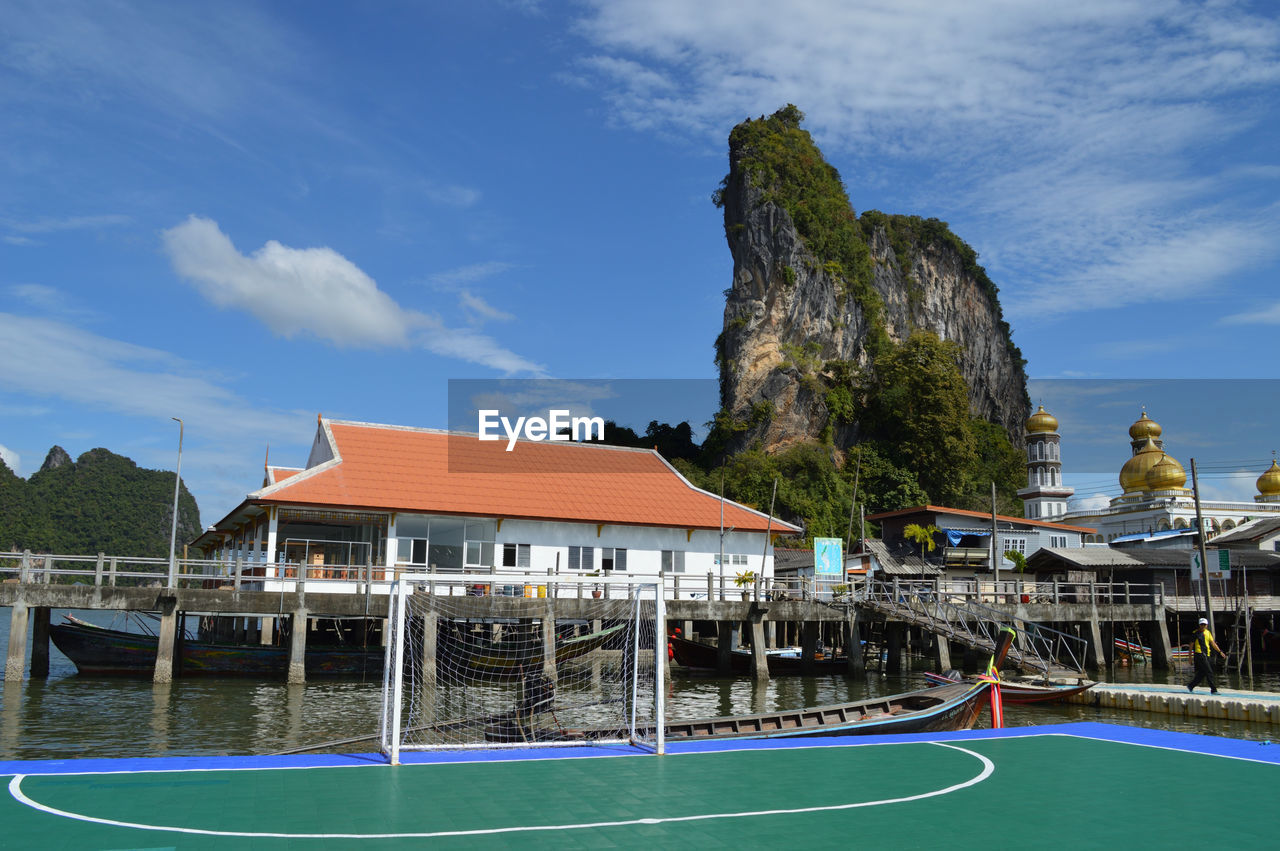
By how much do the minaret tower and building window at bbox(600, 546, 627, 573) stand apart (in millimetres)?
65268

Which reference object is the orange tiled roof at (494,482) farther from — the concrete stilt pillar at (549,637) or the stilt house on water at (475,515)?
the concrete stilt pillar at (549,637)

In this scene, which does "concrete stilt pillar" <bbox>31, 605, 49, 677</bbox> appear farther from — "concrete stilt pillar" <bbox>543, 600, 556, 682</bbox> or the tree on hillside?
the tree on hillside

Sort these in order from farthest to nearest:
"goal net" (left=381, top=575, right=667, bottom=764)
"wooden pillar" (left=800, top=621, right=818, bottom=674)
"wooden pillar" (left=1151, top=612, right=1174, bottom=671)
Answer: "wooden pillar" (left=1151, top=612, right=1174, bottom=671) < "wooden pillar" (left=800, top=621, right=818, bottom=674) < "goal net" (left=381, top=575, right=667, bottom=764)

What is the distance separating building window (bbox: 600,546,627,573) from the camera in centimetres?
3684

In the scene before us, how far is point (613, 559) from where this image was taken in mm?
37000

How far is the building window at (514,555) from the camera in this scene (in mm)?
35438

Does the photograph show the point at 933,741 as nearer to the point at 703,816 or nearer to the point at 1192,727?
the point at 703,816

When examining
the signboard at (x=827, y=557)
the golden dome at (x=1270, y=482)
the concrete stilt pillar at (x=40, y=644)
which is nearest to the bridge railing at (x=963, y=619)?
the signboard at (x=827, y=557)

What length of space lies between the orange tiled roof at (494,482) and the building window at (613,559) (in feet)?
3.91

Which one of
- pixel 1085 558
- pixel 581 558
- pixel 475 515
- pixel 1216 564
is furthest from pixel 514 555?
pixel 1216 564

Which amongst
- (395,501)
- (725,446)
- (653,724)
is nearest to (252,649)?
(395,501)

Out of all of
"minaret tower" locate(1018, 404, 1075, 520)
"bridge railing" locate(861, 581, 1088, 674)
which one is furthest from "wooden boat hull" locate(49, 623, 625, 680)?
"minaret tower" locate(1018, 404, 1075, 520)

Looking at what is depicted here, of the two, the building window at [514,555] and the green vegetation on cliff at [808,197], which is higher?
the green vegetation on cliff at [808,197]

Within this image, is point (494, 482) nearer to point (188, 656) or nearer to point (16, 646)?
point (188, 656)
